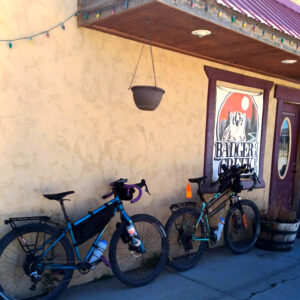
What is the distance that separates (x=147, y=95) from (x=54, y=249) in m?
1.86

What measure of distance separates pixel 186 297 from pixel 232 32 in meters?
2.89

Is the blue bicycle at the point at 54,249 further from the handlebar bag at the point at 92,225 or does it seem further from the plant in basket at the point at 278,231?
the plant in basket at the point at 278,231

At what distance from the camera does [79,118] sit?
3.67 meters

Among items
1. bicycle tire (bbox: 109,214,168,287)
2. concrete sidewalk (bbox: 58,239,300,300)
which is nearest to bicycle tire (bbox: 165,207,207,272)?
concrete sidewalk (bbox: 58,239,300,300)

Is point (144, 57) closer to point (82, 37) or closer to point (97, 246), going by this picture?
point (82, 37)

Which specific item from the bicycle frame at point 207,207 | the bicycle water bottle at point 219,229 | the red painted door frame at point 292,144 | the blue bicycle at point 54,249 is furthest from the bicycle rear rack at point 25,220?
the red painted door frame at point 292,144

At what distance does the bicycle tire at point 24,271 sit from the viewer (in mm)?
3250

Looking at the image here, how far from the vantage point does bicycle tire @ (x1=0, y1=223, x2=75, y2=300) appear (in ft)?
10.7

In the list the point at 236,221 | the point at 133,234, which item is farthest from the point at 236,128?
the point at 133,234

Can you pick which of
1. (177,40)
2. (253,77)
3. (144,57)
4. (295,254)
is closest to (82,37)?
(144,57)

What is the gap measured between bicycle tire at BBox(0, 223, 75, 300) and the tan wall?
228mm

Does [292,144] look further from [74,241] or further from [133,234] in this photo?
[74,241]

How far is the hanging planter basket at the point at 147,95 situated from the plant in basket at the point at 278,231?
10.1ft

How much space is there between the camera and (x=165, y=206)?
4.59 meters
